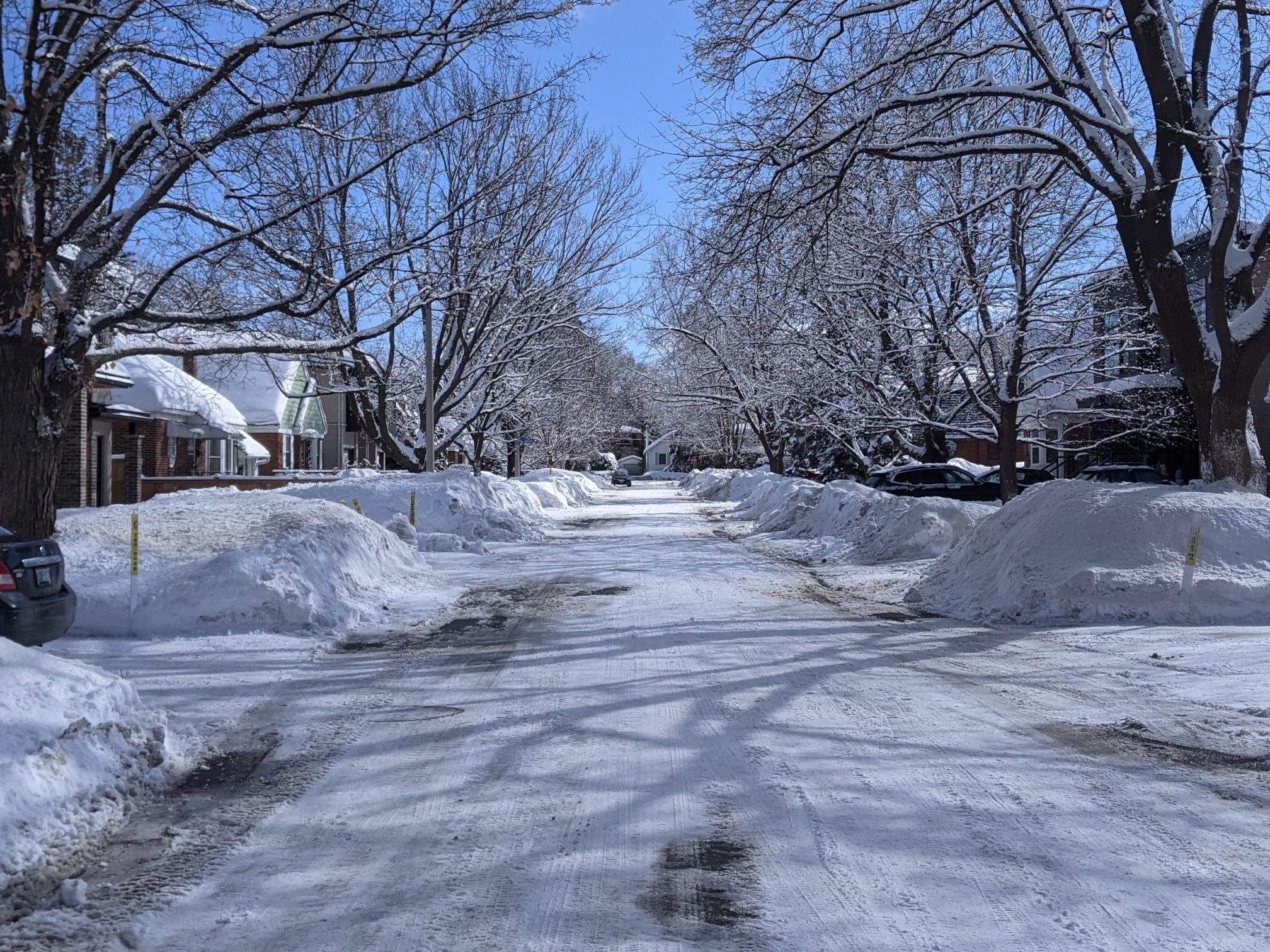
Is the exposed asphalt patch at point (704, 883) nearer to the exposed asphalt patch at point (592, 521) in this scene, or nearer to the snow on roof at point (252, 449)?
the exposed asphalt patch at point (592, 521)

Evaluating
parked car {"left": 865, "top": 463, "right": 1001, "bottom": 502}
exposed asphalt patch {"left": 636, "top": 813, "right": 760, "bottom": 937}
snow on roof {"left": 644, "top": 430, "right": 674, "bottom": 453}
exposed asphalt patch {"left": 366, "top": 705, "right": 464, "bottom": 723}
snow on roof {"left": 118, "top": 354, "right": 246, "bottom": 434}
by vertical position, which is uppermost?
snow on roof {"left": 644, "top": 430, "right": 674, "bottom": 453}

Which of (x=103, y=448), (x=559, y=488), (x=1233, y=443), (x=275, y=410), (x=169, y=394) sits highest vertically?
(x=275, y=410)

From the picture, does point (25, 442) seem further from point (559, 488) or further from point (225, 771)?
point (559, 488)

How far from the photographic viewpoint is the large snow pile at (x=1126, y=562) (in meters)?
11.1

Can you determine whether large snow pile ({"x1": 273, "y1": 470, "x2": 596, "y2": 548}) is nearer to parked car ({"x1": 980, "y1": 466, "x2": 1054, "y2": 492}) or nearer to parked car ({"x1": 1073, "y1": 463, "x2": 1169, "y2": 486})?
parked car ({"x1": 980, "y1": 466, "x2": 1054, "y2": 492})

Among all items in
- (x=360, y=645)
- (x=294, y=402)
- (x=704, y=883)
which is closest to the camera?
(x=704, y=883)

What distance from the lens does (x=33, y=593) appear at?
25.2ft

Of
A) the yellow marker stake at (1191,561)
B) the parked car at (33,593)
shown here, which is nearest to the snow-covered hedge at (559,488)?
the yellow marker stake at (1191,561)

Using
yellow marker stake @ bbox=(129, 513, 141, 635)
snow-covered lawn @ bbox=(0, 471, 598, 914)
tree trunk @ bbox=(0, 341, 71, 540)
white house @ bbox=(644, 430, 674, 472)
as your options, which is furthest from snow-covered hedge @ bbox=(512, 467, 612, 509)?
white house @ bbox=(644, 430, 674, 472)

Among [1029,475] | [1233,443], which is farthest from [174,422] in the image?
[1233,443]

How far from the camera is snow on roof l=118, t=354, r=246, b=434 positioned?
27.8 m

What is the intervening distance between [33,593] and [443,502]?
54.4 ft

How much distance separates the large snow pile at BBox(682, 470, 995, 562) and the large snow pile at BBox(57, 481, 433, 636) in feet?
29.2

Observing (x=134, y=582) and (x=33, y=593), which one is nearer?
(x=33, y=593)
